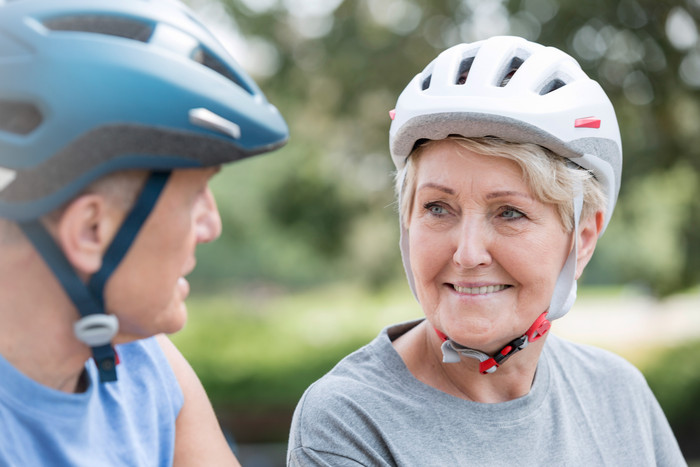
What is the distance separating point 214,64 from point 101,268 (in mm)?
519

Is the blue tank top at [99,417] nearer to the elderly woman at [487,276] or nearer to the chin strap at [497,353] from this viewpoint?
the elderly woman at [487,276]

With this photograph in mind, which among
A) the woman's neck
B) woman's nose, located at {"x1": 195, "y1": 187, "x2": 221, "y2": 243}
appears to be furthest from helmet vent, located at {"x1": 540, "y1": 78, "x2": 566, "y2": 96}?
woman's nose, located at {"x1": 195, "y1": 187, "x2": 221, "y2": 243}

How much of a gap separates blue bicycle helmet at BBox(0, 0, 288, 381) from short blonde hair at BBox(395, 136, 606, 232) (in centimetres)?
86

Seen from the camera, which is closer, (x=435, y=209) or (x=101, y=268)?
(x=101, y=268)

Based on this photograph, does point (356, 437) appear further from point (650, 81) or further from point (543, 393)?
point (650, 81)

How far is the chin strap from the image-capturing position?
7.80ft

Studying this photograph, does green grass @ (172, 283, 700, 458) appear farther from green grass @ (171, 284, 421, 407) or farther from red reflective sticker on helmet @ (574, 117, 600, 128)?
red reflective sticker on helmet @ (574, 117, 600, 128)

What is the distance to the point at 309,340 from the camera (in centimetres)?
1304

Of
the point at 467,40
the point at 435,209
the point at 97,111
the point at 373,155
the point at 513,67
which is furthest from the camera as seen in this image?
the point at 373,155

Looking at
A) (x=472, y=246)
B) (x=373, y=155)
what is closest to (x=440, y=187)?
(x=472, y=246)

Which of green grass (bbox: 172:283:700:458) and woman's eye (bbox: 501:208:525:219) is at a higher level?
woman's eye (bbox: 501:208:525:219)

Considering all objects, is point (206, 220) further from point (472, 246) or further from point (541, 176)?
point (541, 176)

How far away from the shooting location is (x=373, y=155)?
375 inches

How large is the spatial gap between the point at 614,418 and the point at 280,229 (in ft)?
33.1
